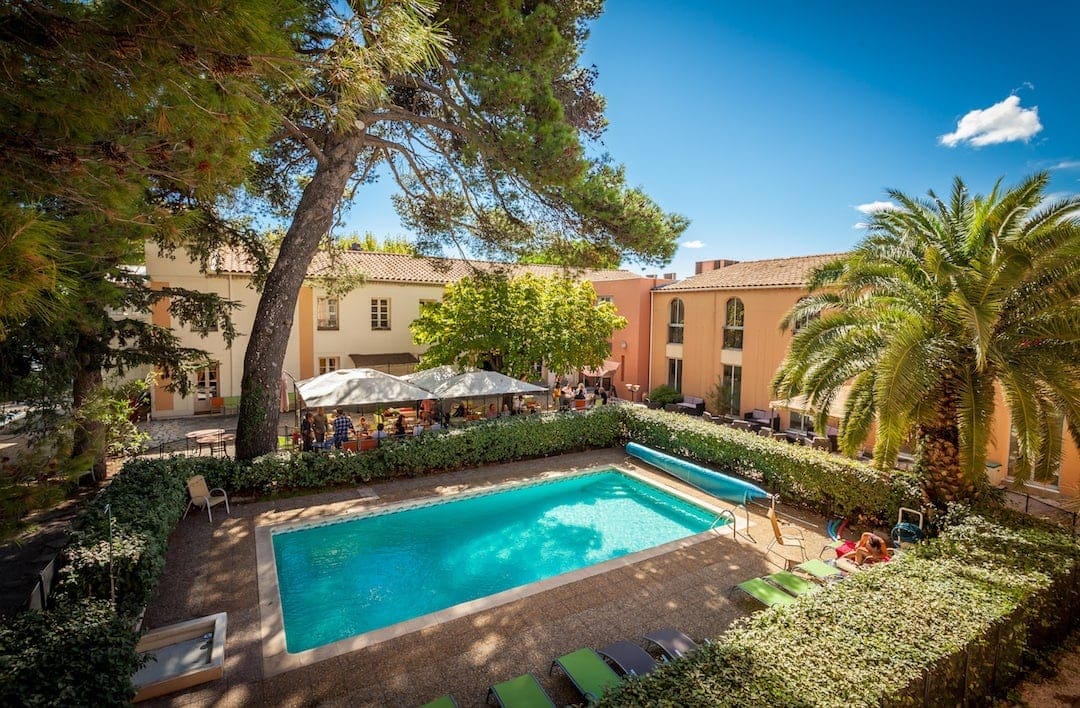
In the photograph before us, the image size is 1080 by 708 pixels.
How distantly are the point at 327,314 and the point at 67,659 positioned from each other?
2427cm

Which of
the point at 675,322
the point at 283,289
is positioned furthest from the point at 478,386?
the point at 675,322

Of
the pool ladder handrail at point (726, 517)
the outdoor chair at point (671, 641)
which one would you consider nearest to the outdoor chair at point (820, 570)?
the pool ladder handrail at point (726, 517)

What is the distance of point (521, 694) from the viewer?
19.4 feet

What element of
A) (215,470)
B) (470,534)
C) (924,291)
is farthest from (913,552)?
(215,470)

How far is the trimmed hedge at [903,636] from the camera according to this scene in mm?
4723

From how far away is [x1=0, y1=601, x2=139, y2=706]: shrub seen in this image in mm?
4547

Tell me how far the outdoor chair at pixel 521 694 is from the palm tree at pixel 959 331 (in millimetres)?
7752

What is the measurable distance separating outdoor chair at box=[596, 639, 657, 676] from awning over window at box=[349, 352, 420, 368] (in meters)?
23.7

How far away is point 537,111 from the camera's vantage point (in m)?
10.8

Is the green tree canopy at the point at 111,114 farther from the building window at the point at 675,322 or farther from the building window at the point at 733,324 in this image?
the building window at the point at 675,322

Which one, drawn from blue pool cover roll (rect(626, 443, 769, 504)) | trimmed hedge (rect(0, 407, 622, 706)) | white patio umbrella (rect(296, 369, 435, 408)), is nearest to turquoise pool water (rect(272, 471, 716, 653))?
blue pool cover roll (rect(626, 443, 769, 504))

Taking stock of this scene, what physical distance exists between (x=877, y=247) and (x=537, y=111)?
322 inches

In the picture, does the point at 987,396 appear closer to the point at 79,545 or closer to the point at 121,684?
the point at 121,684

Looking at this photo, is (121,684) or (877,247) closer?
(121,684)
